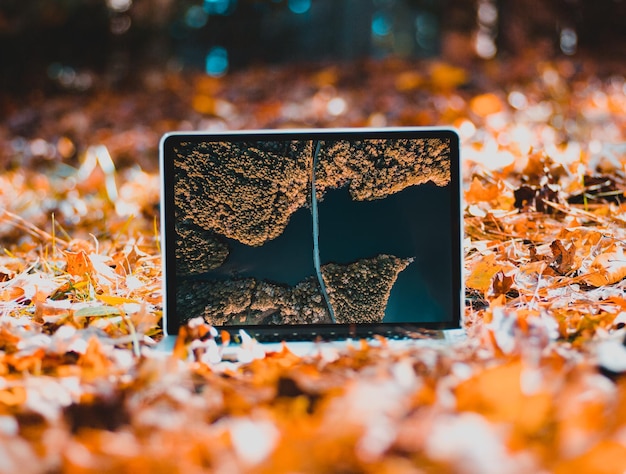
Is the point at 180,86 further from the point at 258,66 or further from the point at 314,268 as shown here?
the point at 314,268

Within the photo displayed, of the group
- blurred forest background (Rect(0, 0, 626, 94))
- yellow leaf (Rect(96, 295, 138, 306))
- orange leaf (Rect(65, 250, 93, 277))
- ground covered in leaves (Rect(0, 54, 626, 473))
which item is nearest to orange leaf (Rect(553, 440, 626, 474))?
ground covered in leaves (Rect(0, 54, 626, 473))

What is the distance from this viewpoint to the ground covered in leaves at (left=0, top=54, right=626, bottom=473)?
0.62 meters

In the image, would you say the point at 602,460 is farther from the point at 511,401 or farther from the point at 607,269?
the point at 607,269

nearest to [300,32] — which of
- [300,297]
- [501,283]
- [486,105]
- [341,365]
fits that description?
[486,105]

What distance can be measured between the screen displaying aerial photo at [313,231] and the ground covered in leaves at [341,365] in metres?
0.12

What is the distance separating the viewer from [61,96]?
5.54m

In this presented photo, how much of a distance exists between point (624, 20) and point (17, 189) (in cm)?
539

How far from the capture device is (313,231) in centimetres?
114

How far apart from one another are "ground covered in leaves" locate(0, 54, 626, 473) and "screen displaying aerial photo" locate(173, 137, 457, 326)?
0.12 meters

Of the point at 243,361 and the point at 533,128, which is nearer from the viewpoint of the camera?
the point at 243,361

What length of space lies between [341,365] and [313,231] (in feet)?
0.98

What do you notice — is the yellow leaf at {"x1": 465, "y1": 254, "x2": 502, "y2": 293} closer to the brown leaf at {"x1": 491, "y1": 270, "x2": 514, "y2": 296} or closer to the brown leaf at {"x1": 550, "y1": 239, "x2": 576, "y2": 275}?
the brown leaf at {"x1": 491, "y1": 270, "x2": 514, "y2": 296}

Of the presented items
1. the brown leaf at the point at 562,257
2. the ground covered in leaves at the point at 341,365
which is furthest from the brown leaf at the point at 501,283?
the brown leaf at the point at 562,257

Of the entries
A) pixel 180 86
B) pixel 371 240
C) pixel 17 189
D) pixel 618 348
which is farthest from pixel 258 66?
pixel 618 348
